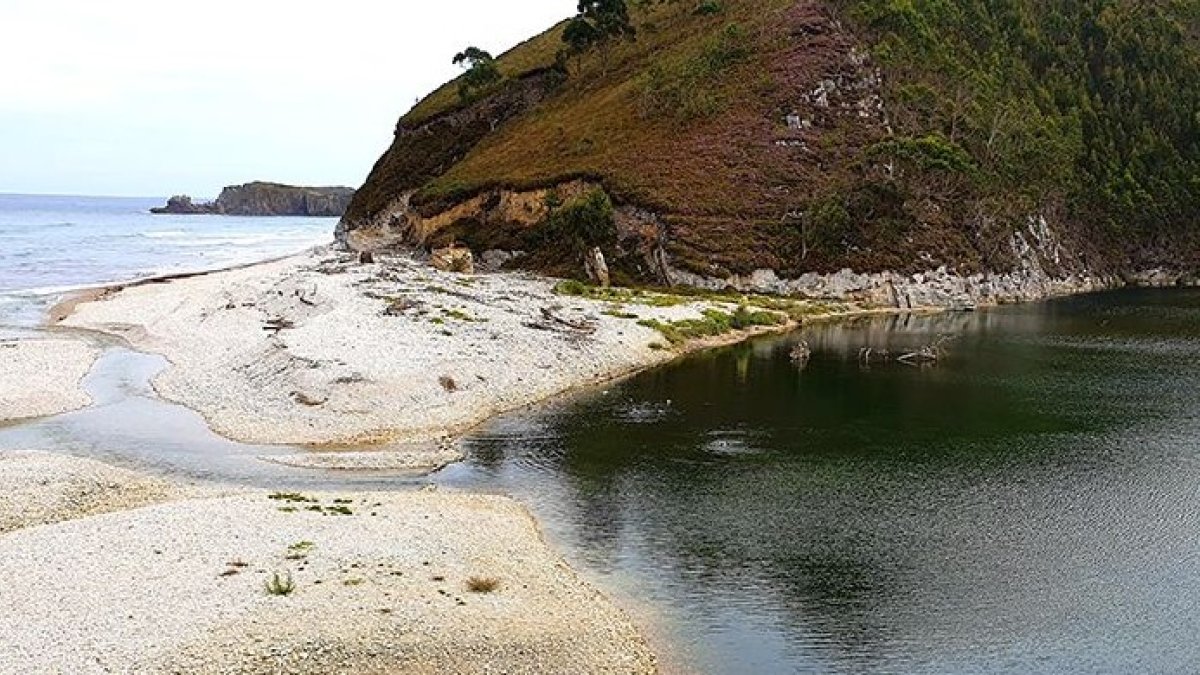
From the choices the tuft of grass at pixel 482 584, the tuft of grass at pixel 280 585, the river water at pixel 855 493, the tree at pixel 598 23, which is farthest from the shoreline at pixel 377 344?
the tree at pixel 598 23

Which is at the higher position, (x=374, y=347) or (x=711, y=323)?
(x=711, y=323)


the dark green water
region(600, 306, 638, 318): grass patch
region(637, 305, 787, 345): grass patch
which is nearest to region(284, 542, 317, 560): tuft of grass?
the dark green water

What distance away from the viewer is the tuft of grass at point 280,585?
95.5ft

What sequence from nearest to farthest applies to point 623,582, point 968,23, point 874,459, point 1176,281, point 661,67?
point 623,582 < point 874,459 < point 661,67 < point 1176,281 < point 968,23

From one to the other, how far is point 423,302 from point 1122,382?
5300cm

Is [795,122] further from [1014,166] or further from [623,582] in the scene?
[623,582]

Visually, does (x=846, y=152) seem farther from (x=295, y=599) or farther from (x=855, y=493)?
(x=295, y=599)

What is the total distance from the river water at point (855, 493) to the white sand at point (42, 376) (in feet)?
5.66

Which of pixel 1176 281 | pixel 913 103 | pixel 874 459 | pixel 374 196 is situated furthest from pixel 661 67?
pixel 874 459

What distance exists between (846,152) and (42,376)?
96.7 meters

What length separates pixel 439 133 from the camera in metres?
183

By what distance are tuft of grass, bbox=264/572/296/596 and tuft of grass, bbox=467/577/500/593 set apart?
5.30 meters

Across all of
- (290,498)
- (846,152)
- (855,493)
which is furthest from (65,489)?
(846,152)

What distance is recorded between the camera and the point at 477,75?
17688 centimetres
